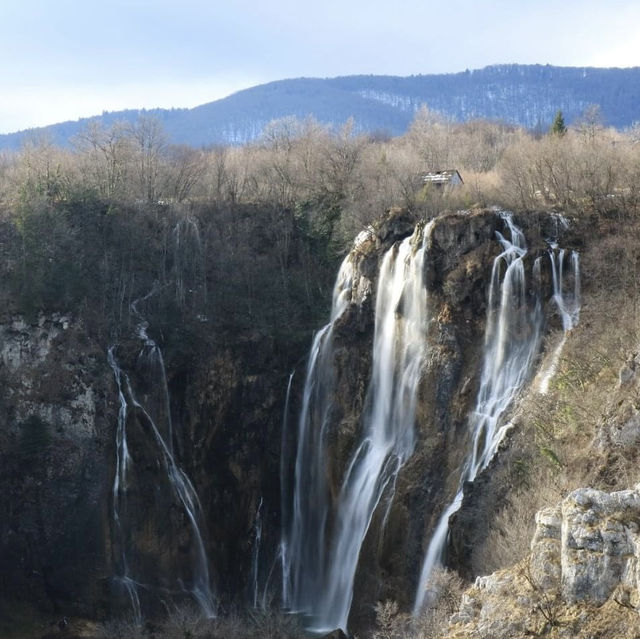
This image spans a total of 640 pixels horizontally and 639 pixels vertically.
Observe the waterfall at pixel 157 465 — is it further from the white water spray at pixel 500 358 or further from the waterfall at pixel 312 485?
the white water spray at pixel 500 358

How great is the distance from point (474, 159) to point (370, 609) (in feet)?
147

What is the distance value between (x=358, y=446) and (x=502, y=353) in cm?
806

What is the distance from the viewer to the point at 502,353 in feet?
116

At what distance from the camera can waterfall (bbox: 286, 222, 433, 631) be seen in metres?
35.9

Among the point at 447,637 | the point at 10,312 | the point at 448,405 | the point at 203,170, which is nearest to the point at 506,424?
the point at 448,405

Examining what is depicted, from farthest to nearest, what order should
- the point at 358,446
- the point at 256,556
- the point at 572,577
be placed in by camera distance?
the point at 256,556
the point at 358,446
the point at 572,577

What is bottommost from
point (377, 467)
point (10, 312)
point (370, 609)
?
point (370, 609)

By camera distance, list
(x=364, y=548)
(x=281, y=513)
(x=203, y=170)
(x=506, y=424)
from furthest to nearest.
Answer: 1. (x=203, y=170)
2. (x=281, y=513)
3. (x=364, y=548)
4. (x=506, y=424)

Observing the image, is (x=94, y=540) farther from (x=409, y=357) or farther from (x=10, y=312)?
(x=409, y=357)

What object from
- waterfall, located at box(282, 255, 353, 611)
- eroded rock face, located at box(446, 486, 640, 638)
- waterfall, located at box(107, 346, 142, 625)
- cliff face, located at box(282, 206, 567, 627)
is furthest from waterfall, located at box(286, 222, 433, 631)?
eroded rock face, located at box(446, 486, 640, 638)

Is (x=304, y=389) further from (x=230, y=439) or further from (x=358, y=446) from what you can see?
(x=358, y=446)

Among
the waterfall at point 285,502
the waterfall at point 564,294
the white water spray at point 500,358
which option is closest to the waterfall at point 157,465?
the waterfall at point 285,502

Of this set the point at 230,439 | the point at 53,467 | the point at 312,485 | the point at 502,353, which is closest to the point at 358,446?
the point at 312,485

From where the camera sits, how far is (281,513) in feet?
138
